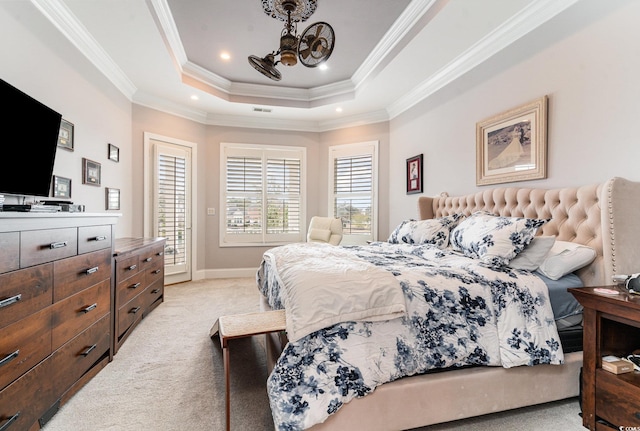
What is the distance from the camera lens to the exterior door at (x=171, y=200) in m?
4.40

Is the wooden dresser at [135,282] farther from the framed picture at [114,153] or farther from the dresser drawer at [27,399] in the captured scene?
the framed picture at [114,153]

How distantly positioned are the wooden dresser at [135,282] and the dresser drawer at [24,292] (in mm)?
854

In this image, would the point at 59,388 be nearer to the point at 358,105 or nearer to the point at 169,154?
the point at 169,154

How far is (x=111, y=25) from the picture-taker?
2689 millimetres

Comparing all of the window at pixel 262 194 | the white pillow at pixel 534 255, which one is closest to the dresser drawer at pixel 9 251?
the white pillow at pixel 534 255

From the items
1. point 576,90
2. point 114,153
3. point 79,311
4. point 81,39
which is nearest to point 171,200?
point 114,153

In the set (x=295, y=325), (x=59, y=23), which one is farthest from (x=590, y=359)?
(x=59, y=23)

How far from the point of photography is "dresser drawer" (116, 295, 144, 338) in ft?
8.06

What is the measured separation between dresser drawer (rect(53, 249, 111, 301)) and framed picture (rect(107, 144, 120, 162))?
189cm

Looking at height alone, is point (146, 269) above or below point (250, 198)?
below

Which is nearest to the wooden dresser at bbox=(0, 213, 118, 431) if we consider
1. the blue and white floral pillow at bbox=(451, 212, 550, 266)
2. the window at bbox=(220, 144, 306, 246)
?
the blue and white floral pillow at bbox=(451, 212, 550, 266)

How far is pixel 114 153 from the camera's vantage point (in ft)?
12.0

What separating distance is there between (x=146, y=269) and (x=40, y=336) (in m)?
1.70

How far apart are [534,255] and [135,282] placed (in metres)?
3.30
